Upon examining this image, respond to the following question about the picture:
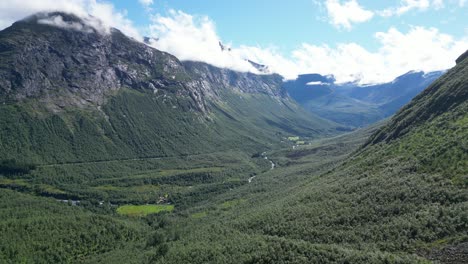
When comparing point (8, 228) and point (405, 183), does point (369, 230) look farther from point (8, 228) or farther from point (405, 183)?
point (8, 228)

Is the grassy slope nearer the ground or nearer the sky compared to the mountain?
nearer the ground

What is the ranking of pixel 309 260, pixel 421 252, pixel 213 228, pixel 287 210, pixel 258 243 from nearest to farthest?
pixel 421 252
pixel 309 260
pixel 258 243
pixel 287 210
pixel 213 228

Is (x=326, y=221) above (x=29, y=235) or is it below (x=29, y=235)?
above

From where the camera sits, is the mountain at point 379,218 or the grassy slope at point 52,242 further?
the grassy slope at point 52,242

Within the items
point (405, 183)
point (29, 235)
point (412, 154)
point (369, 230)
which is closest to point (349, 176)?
point (412, 154)

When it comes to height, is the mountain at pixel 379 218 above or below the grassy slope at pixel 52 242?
above

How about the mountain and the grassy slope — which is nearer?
the mountain

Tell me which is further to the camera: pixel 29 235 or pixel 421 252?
pixel 29 235

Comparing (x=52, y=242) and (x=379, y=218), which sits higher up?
(x=379, y=218)

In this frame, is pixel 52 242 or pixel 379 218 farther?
pixel 52 242

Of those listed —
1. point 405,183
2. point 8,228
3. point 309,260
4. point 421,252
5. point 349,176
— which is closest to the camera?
point 421,252

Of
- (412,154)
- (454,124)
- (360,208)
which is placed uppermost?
(454,124)
